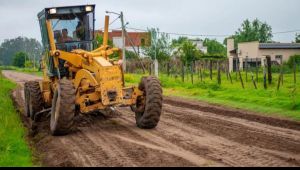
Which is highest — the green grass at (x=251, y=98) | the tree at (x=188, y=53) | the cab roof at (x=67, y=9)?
the cab roof at (x=67, y=9)

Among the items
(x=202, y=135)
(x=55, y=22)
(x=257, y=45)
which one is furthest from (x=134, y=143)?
(x=257, y=45)

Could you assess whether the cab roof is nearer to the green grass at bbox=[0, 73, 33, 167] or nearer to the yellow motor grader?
the yellow motor grader

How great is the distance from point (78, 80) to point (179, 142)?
3.84m

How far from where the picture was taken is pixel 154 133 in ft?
41.9

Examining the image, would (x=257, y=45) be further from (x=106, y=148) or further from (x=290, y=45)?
(x=106, y=148)

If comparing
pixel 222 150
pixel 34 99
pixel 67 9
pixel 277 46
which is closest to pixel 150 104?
pixel 222 150

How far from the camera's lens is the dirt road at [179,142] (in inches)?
372

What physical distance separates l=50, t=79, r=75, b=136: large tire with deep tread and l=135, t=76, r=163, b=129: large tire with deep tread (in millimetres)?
1867

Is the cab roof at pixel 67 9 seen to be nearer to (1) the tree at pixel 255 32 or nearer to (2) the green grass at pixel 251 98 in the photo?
(2) the green grass at pixel 251 98

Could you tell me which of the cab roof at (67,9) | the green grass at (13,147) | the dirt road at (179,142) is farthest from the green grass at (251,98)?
the green grass at (13,147)

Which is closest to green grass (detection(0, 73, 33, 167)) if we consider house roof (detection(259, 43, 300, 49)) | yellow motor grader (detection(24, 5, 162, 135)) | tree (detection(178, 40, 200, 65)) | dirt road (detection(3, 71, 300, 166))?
dirt road (detection(3, 71, 300, 166))

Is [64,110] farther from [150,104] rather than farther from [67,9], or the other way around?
[67,9]

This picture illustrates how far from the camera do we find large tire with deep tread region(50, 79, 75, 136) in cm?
1255

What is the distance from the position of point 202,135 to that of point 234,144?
4.59ft
